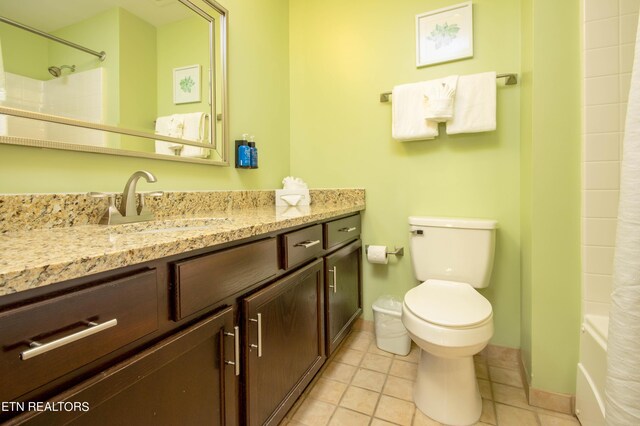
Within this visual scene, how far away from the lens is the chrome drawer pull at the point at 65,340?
407 mm

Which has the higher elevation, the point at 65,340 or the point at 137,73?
the point at 137,73

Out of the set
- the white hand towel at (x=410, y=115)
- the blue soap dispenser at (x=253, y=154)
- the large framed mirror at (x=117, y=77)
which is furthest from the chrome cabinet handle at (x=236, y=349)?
the white hand towel at (x=410, y=115)

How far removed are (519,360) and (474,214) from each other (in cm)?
81

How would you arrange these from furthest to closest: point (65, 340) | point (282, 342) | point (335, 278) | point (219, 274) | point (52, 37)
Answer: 1. point (335, 278)
2. point (282, 342)
3. point (52, 37)
4. point (219, 274)
5. point (65, 340)

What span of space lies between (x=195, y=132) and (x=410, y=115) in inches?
44.7

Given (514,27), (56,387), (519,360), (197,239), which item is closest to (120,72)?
(197,239)

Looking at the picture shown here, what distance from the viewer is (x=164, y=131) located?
1240 millimetres

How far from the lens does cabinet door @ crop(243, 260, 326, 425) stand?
0.87 meters

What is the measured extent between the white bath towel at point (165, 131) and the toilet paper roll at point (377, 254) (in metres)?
1.18

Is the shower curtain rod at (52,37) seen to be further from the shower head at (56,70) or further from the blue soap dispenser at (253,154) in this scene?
the blue soap dispenser at (253,154)

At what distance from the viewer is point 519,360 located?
5.14 ft

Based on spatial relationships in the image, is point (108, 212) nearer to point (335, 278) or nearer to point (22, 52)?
point (22, 52)

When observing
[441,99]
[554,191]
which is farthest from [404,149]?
[554,191]

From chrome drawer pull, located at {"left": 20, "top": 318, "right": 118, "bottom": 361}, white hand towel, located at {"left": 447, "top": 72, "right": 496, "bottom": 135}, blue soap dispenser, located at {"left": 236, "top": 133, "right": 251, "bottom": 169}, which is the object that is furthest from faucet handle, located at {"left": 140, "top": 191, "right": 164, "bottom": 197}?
white hand towel, located at {"left": 447, "top": 72, "right": 496, "bottom": 135}
